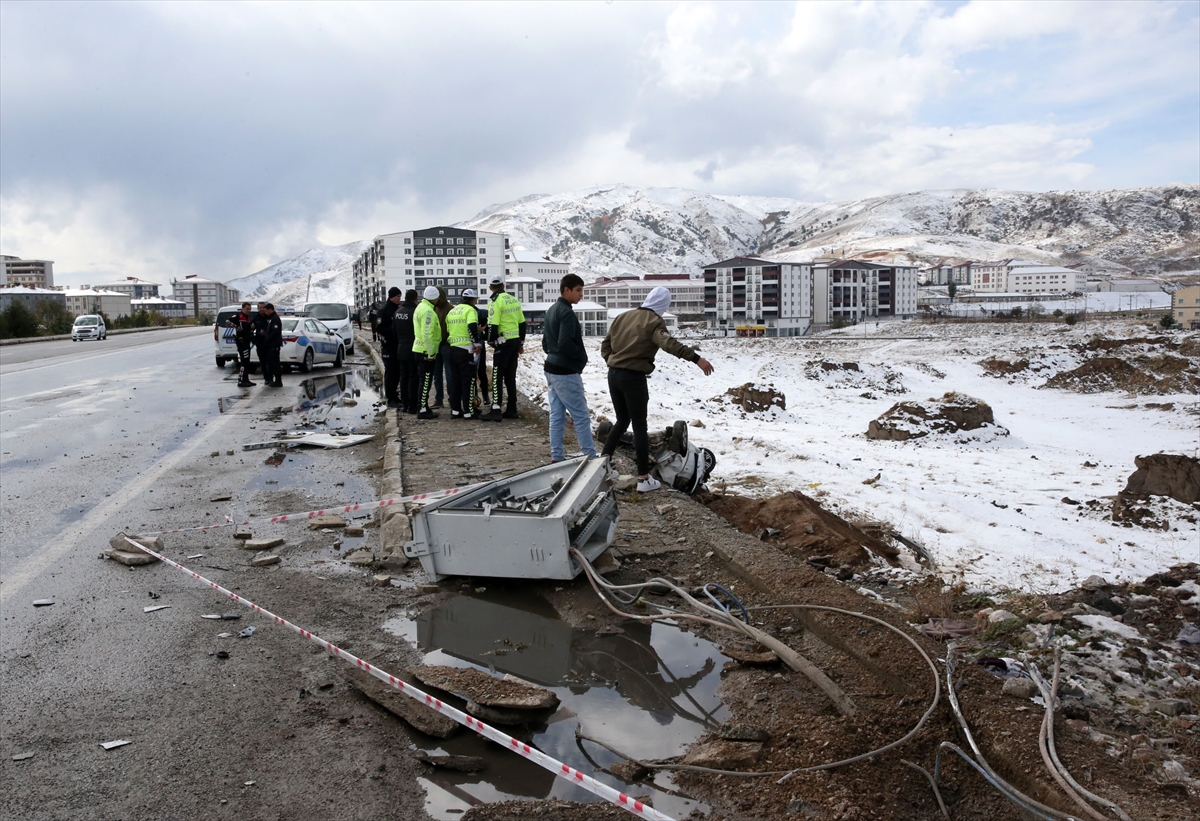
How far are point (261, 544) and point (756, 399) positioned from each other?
18852mm

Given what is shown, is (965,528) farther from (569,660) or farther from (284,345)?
(284,345)

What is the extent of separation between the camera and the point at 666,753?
11.6 feet

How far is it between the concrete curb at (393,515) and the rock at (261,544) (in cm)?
78

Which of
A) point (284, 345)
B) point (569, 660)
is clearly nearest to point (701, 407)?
point (284, 345)

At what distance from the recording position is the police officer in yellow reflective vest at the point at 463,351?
11.8 m

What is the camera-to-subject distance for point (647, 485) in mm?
7738

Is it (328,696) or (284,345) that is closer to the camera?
(328,696)

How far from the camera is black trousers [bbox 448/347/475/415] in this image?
39.8 ft

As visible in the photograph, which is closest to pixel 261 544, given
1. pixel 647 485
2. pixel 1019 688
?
pixel 647 485

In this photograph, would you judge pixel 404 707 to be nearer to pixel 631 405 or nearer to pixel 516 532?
pixel 516 532

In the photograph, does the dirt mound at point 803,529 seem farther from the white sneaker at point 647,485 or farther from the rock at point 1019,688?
the rock at point 1019,688

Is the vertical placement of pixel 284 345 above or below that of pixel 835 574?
above

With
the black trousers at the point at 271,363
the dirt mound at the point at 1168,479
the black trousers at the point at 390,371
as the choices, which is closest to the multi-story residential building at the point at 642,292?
the black trousers at the point at 271,363

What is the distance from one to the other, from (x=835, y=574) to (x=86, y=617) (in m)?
4.88
